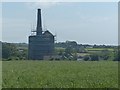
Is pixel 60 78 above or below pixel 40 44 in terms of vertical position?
below

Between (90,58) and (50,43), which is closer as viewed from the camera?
(90,58)

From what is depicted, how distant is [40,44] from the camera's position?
3836 inches

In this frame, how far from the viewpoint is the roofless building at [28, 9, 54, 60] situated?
9369 centimetres

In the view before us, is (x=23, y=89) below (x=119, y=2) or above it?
below

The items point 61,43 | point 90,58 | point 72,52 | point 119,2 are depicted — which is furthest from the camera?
point 61,43

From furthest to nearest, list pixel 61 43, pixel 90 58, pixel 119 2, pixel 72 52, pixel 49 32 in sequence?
pixel 61 43 → pixel 49 32 → pixel 72 52 → pixel 90 58 → pixel 119 2

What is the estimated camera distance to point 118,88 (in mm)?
13188

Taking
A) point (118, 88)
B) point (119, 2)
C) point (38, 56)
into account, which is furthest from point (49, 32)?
point (118, 88)

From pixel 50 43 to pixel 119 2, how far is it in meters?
77.5

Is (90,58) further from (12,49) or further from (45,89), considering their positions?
(45,89)

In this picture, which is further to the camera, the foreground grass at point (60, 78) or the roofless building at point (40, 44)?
the roofless building at point (40, 44)

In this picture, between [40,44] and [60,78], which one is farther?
[40,44]

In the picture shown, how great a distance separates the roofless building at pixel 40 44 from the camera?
93.7 meters

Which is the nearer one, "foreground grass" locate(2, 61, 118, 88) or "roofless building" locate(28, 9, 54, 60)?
"foreground grass" locate(2, 61, 118, 88)
